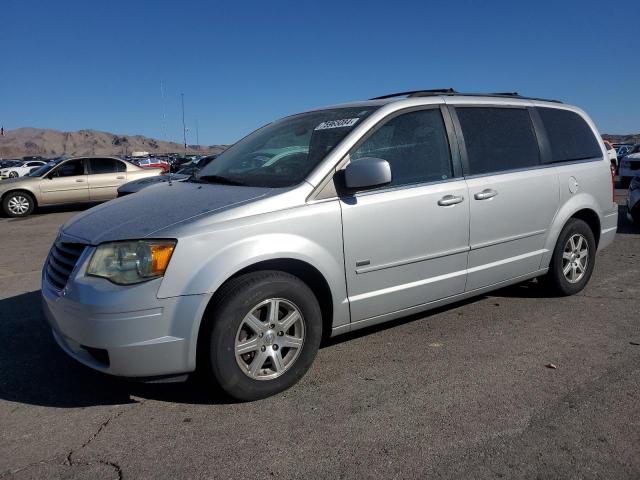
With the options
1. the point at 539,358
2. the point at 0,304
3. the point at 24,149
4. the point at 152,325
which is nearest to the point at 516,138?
the point at 539,358

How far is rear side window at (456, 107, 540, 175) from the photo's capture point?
4336 mm

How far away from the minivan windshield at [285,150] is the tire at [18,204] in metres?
11.5

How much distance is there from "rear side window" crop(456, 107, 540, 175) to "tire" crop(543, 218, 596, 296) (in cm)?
77

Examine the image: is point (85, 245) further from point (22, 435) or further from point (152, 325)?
point (22, 435)

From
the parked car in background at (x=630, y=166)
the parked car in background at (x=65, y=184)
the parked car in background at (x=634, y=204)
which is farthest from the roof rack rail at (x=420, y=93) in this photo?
the parked car in background at (x=630, y=166)

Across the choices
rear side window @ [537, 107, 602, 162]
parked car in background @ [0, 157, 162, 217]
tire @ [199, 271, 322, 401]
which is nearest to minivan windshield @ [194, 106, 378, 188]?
tire @ [199, 271, 322, 401]

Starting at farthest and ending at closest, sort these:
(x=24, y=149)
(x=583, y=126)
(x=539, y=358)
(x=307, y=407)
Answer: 1. (x=24, y=149)
2. (x=583, y=126)
3. (x=539, y=358)
4. (x=307, y=407)

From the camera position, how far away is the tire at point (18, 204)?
14055mm

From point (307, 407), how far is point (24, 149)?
690 ft

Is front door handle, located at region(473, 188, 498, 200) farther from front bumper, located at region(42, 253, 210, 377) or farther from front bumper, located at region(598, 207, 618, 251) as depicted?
front bumper, located at region(42, 253, 210, 377)

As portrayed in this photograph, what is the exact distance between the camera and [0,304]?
5.48 meters

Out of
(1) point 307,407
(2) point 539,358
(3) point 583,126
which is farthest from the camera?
(3) point 583,126

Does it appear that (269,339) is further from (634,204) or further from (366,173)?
(634,204)

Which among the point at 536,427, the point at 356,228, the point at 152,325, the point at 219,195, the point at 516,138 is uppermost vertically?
the point at 516,138
